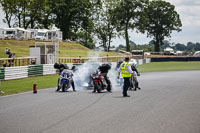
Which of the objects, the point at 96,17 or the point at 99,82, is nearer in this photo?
the point at 99,82

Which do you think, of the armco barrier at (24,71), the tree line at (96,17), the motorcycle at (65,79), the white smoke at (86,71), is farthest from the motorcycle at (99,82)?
the tree line at (96,17)

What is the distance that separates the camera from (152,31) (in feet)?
339

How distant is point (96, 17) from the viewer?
91938 millimetres

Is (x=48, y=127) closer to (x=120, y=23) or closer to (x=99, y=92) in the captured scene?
(x=99, y=92)

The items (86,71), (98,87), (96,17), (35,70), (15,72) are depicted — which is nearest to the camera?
(98,87)

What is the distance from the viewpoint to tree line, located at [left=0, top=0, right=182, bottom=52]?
73438 mm

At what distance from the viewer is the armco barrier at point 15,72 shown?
84.2ft

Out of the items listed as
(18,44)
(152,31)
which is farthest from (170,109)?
(152,31)

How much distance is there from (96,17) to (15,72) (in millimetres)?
66708

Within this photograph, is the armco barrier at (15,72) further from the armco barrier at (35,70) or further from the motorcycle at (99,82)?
the motorcycle at (99,82)

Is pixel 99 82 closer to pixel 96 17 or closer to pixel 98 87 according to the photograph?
pixel 98 87

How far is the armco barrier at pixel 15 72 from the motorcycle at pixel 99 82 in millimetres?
10423

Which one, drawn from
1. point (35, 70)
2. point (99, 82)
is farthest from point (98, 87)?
point (35, 70)

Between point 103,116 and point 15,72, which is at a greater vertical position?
point 15,72
